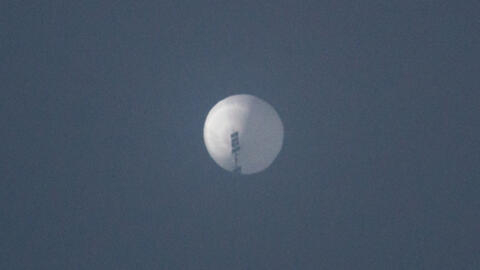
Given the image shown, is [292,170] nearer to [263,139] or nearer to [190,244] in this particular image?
[263,139]

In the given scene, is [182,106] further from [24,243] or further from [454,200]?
[454,200]

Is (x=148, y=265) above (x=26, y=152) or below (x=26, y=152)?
below

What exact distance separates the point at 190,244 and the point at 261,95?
3.39 metres

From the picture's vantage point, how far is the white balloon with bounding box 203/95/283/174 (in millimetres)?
9867

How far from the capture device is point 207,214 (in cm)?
994

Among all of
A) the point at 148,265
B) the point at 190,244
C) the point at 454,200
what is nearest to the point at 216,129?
the point at 190,244

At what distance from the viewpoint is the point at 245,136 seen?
9875 mm

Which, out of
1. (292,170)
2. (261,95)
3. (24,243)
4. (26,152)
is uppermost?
(261,95)

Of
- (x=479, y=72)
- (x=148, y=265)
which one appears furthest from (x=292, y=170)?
(x=479, y=72)

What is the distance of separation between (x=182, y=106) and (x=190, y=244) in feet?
9.32

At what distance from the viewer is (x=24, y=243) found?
32.8 ft

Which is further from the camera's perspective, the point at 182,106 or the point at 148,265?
the point at 182,106

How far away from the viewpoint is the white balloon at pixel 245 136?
9867 millimetres

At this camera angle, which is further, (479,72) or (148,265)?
(479,72)
